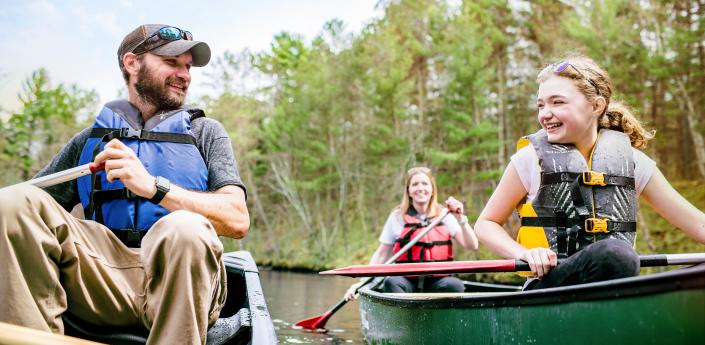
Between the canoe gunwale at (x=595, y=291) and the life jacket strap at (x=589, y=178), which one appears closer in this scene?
the canoe gunwale at (x=595, y=291)

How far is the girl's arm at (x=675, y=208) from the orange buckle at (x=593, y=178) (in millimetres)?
234

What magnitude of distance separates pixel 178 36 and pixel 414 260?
12.8ft

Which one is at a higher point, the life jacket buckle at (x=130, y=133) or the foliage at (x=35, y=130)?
the foliage at (x=35, y=130)

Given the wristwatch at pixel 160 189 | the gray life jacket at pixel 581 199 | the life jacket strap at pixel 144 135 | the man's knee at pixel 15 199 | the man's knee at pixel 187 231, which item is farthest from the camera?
the gray life jacket at pixel 581 199

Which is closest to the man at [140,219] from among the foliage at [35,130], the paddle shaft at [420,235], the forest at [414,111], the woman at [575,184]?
the woman at [575,184]

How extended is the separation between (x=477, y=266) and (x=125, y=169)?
149 centimetres

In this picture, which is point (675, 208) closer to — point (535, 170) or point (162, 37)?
point (535, 170)

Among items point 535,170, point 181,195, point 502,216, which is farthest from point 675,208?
point 181,195

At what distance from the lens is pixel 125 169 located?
182 cm

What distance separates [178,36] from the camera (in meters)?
2.33

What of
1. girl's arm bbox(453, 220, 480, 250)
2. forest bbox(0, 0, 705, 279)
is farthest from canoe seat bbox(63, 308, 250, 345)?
forest bbox(0, 0, 705, 279)

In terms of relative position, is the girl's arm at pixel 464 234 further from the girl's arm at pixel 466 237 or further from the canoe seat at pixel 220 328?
the canoe seat at pixel 220 328

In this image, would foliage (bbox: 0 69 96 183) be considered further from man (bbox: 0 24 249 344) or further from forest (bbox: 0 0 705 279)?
man (bbox: 0 24 249 344)

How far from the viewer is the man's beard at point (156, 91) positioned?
2.31 m
